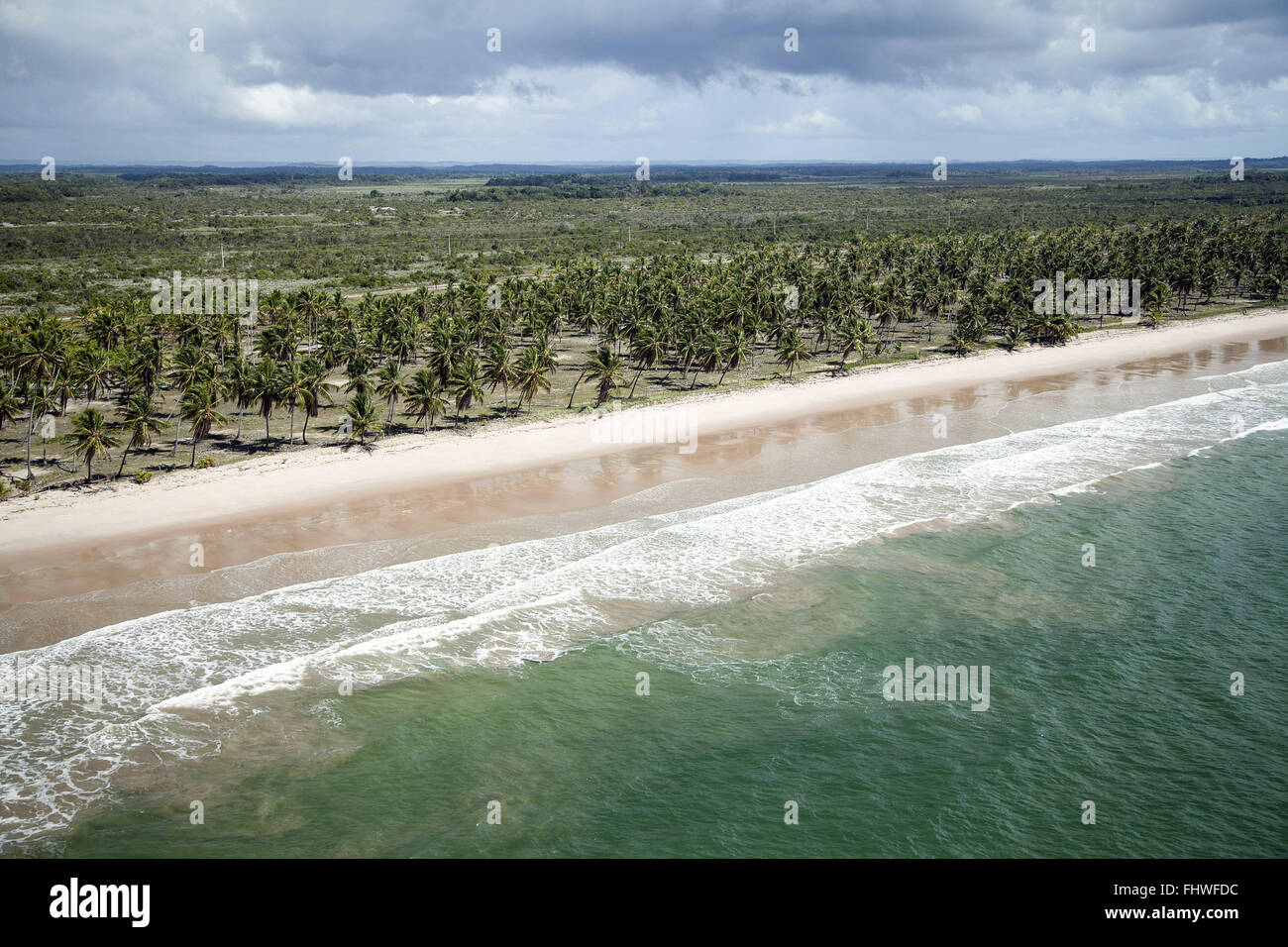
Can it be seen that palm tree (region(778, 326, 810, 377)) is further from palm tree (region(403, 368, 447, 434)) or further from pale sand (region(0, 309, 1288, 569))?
palm tree (region(403, 368, 447, 434))

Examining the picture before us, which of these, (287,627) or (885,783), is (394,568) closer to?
(287,627)

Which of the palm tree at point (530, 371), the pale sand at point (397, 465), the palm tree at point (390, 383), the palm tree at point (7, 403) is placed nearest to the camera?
the pale sand at point (397, 465)

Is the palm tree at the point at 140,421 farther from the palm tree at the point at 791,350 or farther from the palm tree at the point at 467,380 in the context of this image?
the palm tree at the point at 791,350

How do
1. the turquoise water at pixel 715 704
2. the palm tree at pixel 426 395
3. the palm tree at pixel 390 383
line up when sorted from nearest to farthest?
the turquoise water at pixel 715 704, the palm tree at pixel 426 395, the palm tree at pixel 390 383

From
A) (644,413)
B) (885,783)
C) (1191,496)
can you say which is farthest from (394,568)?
(1191,496)

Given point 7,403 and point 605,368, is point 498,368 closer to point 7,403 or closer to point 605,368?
point 605,368

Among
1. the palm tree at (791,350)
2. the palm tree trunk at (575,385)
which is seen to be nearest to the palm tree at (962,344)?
the palm tree at (791,350)

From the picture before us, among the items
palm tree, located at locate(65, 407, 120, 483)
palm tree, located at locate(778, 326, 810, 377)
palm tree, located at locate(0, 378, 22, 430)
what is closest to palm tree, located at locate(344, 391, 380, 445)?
palm tree, located at locate(65, 407, 120, 483)
